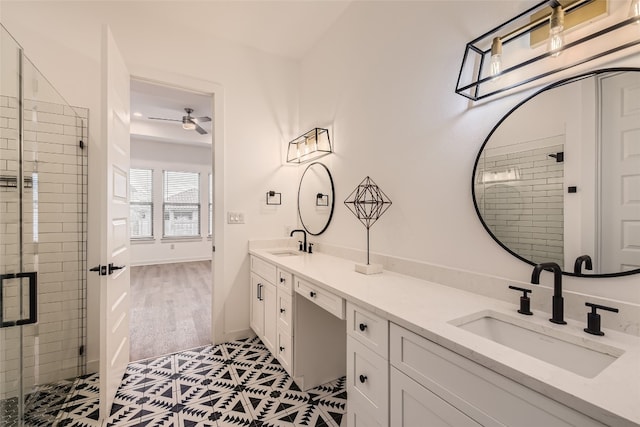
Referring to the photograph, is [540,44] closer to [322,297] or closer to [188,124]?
[322,297]

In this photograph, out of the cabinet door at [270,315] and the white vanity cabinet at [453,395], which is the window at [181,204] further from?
the white vanity cabinet at [453,395]

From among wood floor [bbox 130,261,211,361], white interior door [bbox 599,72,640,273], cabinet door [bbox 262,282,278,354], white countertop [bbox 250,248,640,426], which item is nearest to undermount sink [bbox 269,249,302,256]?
cabinet door [bbox 262,282,278,354]

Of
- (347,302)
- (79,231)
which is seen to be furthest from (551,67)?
(79,231)

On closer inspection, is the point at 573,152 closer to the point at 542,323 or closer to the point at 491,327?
the point at 542,323

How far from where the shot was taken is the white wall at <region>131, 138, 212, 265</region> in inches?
245

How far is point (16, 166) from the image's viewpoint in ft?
5.39

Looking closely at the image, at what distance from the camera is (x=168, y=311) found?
3.49 meters

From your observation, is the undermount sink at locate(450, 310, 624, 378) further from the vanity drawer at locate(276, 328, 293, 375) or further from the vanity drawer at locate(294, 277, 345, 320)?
the vanity drawer at locate(276, 328, 293, 375)

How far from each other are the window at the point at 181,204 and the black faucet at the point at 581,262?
7124mm

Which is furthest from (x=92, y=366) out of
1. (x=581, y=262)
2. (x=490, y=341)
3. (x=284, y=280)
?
(x=581, y=262)

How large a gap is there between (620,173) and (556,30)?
1.89ft

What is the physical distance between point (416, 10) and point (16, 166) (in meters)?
2.56

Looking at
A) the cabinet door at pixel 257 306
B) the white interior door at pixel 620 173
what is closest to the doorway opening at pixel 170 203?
the cabinet door at pixel 257 306

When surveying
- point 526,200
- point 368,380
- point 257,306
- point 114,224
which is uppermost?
point 526,200
